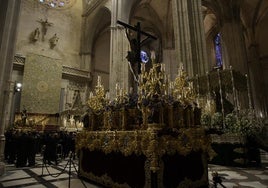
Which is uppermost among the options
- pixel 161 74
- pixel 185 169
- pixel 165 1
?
pixel 165 1

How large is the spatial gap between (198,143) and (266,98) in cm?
1932

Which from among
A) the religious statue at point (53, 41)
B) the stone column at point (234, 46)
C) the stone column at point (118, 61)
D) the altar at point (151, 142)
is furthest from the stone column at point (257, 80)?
the religious statue at point (53, 41)

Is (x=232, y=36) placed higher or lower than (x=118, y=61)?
higher

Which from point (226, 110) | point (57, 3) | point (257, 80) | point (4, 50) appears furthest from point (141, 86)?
point (57, 3)

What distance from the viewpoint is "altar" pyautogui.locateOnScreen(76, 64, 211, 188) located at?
10.3 ft

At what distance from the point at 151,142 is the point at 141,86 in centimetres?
127

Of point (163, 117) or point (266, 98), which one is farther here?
point (266, 98)

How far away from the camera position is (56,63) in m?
17.9

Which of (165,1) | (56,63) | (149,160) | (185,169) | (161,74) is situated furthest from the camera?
(165,1)

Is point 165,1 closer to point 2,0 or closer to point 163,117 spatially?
point 2,0

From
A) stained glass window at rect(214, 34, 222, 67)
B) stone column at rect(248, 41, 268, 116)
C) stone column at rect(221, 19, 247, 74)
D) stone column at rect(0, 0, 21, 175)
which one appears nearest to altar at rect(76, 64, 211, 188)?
stone column at rect(0, 0, 21, 175)

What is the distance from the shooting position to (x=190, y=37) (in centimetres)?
905

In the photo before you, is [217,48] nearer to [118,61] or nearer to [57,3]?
[118,61]

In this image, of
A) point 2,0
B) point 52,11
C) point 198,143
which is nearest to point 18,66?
point 52,11
